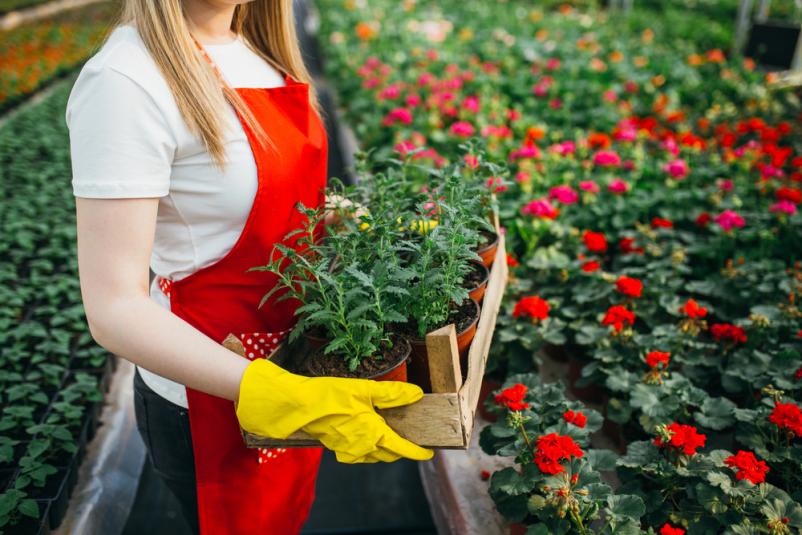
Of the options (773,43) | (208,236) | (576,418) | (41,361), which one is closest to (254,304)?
(208,236)

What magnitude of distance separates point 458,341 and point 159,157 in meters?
0.61

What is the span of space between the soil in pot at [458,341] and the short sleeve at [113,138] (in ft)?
1.71

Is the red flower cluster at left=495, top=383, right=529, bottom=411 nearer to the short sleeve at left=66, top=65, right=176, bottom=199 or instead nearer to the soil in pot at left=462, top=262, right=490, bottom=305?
the soil in pot at left=462, top=262, right=490, bottom=305

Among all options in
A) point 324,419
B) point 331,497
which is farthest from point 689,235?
point 324,419

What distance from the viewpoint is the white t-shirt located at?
90cm

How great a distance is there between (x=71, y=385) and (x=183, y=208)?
4.62 feet

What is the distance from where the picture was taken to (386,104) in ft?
13.5

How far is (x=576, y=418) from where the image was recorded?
149cm

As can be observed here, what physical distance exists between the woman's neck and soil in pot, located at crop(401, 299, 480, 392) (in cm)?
67

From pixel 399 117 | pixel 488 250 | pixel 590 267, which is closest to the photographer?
pixel 488 250

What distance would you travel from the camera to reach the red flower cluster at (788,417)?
1.36m

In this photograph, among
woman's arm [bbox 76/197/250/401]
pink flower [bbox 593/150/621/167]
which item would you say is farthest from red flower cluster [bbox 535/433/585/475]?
pink flower [bbox 593/150/621/167]

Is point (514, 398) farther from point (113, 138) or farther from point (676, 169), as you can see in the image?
point (676, 169)

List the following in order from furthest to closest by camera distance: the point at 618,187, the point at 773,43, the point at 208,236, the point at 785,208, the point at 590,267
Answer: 1. the point at 773,43
2. the point at 618,187
3. the point at 785,208
4. the point at 590,267
5. the point at 208,236
